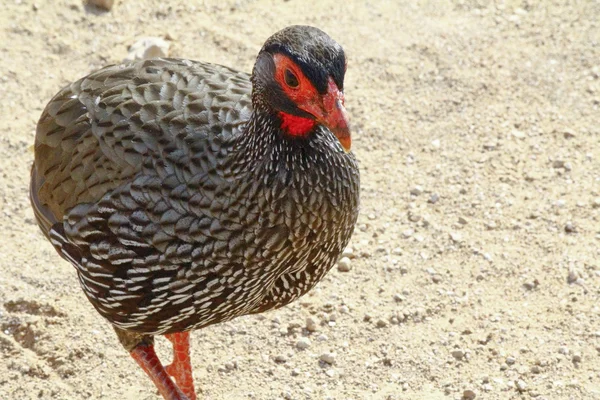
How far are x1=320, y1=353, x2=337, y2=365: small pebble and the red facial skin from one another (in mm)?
2138

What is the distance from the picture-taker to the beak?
416 centimetres

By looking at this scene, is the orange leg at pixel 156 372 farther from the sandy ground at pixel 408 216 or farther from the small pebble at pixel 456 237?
the small pebble at pixel 456 237

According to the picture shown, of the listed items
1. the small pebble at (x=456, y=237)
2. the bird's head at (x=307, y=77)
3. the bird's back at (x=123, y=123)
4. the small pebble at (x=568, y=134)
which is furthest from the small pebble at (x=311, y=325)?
the small pebble at (x=568, y=134)

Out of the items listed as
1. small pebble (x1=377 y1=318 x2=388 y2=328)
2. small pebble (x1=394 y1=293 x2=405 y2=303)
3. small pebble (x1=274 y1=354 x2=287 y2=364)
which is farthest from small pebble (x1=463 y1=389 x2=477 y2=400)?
small pebble (x1=274 y1=354 x2=287 y2=364)

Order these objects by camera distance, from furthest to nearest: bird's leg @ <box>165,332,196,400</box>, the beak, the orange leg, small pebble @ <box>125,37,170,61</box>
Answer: small pebble @ <box>125,37,170,61</box> → bird's leg @ <box>165,332,196,400</box> → the orange leg → the beak

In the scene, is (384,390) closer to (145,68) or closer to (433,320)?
(433,320)

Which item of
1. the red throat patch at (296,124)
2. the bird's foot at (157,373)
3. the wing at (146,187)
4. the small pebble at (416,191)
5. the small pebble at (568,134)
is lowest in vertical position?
the bird's foot at (157,373)

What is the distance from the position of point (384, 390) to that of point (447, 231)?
4.87ft

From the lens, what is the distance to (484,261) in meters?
6.58

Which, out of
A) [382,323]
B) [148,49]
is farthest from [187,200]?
[148,49]

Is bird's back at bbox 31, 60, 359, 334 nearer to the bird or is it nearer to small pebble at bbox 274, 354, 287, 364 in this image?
the bird

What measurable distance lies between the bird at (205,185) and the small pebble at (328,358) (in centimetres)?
98

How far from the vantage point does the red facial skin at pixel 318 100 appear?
416cm

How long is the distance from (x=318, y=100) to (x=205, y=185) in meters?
0.77
